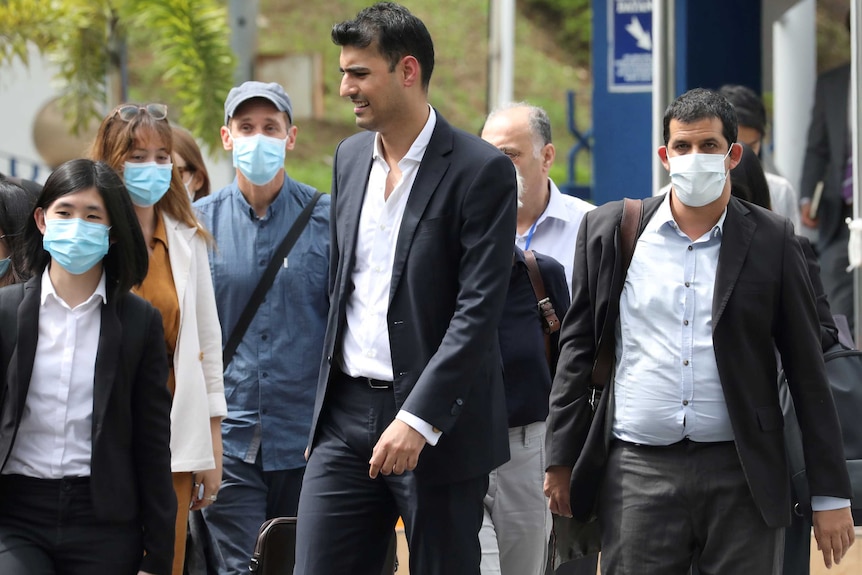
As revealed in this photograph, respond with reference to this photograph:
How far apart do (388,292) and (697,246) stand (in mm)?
947

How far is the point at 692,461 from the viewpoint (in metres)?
4.33

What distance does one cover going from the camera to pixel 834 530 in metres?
4.34

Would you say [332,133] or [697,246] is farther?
[332,133]

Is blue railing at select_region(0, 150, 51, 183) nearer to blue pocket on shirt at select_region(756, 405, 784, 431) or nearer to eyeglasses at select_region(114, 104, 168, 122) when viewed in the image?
eyeglasses at select_region(114, 104, 168, 122)

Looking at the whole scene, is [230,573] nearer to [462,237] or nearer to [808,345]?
[462,237]

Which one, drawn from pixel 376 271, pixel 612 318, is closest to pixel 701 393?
pixel 612 318

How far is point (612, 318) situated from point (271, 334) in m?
1.76

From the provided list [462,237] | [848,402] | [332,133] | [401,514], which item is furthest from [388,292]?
[332,133]

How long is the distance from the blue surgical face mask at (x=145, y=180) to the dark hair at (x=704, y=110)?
1879 millimetres

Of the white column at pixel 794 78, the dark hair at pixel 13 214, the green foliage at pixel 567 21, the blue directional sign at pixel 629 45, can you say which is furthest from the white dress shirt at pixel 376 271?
the green foliage at pixel 567 21

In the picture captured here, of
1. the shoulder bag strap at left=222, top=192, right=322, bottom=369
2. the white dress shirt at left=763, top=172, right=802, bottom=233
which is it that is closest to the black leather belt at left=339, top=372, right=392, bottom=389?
the shoulder bag strap at left=222, top=192, right=322, bottom=369

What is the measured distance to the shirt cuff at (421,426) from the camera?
13.4ft

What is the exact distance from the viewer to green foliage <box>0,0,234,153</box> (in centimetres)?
990

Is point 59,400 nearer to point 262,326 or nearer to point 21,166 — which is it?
point 262,326
